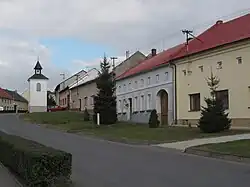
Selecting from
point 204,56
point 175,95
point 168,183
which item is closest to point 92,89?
point 175,95

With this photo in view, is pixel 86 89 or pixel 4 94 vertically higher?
pixel 4 94

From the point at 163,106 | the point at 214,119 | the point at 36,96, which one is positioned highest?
the point at 36,96

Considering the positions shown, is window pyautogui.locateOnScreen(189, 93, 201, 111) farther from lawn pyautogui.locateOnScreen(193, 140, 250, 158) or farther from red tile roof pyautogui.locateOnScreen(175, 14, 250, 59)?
lawn pyautogui.locateOnScreen(193, 140, 250, 158)

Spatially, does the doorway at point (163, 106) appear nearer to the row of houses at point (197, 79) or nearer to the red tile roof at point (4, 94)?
the row of houses at point (197, 79)

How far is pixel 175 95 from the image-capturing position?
43062mm

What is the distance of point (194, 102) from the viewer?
4028cm

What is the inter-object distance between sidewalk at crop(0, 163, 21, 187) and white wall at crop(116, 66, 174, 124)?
3113 cm

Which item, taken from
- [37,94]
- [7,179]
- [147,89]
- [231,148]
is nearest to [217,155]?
[231,148]

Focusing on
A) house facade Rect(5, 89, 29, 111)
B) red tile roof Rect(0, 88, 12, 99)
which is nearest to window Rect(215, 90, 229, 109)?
red tile roof Rect(0, 88, 12, 99)

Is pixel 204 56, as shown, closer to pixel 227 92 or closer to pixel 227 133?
pixel 227 92

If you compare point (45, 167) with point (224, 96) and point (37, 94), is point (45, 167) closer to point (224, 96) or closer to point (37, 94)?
point (224, 96)

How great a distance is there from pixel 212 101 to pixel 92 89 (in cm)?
5528

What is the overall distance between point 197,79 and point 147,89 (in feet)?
40.1

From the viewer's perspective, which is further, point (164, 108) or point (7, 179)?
point (164, 108)
